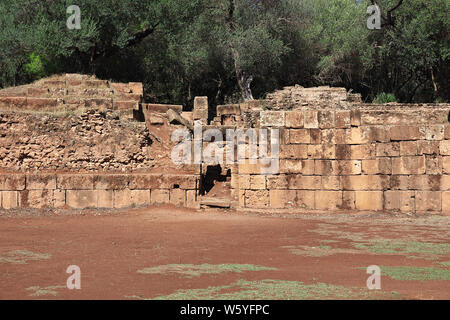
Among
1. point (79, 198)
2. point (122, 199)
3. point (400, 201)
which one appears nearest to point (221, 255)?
point (122, 199)

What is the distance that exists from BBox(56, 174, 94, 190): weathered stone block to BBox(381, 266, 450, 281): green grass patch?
949 cm

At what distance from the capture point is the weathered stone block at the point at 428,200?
14.8m

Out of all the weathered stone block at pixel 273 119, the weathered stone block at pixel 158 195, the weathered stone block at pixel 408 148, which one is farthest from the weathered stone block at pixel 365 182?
the weathered stone block at pixel 158 195

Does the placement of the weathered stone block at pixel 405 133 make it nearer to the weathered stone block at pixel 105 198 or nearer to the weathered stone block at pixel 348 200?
the weathered stone block at pixel 348 200

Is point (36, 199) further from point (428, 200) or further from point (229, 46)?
point (229, 46)

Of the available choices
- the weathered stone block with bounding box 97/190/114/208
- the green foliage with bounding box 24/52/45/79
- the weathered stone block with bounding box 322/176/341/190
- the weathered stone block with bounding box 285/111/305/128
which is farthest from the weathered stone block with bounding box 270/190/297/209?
the green foliage with bounding box 24/52/45/79

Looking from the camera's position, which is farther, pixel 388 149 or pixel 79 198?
pixel 79 198

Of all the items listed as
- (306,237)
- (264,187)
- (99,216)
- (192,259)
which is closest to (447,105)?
(264,187)

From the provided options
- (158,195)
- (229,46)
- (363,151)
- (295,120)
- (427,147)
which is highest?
(229,46)

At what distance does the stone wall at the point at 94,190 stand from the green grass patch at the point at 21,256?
5635 mm

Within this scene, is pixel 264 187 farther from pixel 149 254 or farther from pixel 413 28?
pixel 413 28

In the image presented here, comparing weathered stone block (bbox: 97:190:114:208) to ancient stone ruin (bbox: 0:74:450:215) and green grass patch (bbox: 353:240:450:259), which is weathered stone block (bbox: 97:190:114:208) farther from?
green grass patch (bbox: 353:240:450:259)

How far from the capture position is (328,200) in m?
15.1

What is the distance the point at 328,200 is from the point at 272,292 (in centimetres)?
873
